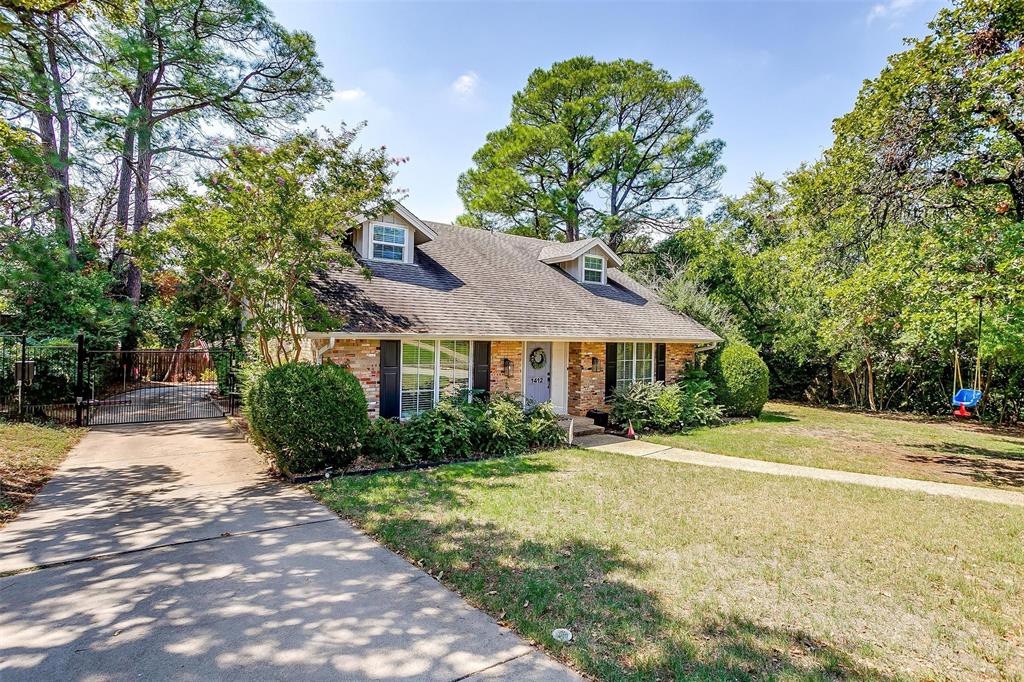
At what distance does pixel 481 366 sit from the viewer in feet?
41.0

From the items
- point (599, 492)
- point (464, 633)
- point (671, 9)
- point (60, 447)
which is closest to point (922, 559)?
point (599, 492)

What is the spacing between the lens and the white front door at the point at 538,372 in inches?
540

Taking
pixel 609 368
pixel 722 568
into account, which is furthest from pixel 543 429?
pixel 722 568

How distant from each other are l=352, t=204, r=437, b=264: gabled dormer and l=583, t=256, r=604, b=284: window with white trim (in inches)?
255

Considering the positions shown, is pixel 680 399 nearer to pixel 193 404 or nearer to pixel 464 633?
pixel 464 633

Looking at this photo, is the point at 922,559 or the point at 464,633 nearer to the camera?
the point at 464,633

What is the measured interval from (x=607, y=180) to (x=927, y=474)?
2337cm

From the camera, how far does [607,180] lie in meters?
29.2

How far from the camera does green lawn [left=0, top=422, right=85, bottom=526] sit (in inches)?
271

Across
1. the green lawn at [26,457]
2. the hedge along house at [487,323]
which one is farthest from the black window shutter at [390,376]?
the green lawn at [26,457]

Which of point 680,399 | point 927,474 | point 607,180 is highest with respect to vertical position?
point 607,180

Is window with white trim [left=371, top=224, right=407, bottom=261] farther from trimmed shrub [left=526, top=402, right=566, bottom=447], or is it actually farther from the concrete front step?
the concrete front step

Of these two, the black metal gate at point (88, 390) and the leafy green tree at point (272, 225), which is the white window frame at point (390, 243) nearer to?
the leafy green tree at point (272, 225)

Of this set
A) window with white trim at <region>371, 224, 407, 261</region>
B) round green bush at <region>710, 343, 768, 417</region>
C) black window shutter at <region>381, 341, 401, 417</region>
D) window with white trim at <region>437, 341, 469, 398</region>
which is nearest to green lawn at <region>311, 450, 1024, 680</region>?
black window shutter at <region>381, 341, 401, 417</region>
